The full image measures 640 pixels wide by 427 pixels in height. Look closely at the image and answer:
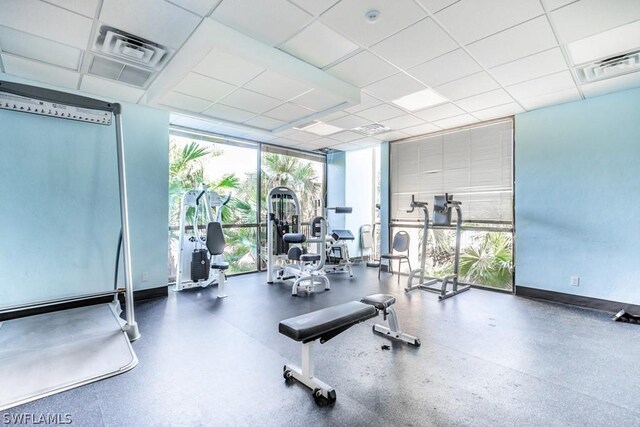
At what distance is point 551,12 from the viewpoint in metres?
2.32

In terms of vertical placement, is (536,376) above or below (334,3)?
below

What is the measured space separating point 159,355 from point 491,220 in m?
4.99

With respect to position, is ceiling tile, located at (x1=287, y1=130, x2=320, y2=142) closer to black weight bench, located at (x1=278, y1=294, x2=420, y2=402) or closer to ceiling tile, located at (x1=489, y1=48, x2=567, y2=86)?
ceiling tile, located at (x1=489, y1=48, x2=567, y2=86)

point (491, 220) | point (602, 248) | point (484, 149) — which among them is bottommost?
point (602, 248)

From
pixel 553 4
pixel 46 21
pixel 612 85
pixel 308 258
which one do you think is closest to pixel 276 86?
pixel 46 21

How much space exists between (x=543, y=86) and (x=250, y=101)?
362 centimetres

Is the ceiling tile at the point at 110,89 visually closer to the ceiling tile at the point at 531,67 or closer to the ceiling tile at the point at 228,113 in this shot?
the ceiling tile at the point at 228,113

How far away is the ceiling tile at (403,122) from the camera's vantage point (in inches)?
191

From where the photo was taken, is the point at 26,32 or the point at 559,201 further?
the point at 559,201

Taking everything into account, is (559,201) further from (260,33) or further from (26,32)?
(26,32)

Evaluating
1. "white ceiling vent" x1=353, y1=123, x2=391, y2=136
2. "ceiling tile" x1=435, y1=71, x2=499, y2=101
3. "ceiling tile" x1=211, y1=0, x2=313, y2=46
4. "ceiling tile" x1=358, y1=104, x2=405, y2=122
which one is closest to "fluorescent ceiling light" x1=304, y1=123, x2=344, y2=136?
"white ceiling vent" x1=353, y1=123, x2=391, y2=136

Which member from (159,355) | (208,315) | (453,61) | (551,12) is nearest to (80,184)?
(208,315)

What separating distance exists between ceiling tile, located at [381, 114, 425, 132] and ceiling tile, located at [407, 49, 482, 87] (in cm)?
128

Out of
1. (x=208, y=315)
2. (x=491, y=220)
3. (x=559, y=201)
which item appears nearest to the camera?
(x=208, y=315)
